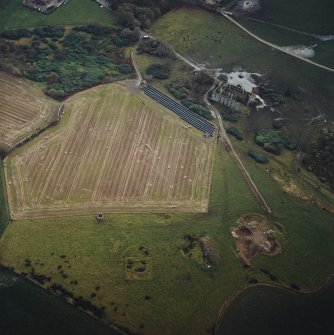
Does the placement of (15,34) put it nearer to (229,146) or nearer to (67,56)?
(67,56)

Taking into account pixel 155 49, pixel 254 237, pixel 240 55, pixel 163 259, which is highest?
pixel 240 55

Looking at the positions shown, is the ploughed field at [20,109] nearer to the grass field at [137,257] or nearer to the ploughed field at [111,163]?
the ploughed field at [111,163]

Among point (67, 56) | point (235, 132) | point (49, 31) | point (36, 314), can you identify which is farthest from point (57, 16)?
point (36, 314)

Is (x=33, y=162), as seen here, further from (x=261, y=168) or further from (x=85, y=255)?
(x=261, y=168)

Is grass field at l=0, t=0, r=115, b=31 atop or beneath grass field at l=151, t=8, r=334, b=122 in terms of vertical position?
beneath

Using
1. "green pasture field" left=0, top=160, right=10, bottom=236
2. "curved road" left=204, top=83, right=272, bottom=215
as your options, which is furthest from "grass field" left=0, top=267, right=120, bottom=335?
"curved road" left=204, top=83, right=272, bottom=215

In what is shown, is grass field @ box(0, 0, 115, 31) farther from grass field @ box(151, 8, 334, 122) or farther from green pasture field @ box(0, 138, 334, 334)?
green pasture field @ box(0, 138, 334, 334)
